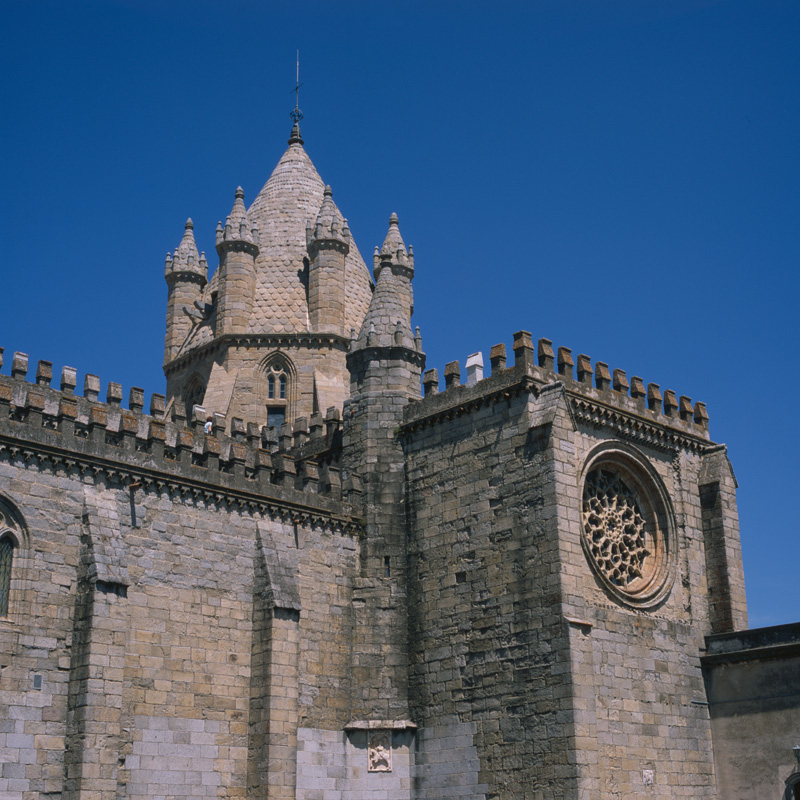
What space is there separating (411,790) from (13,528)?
36.1 feet

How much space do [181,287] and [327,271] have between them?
6.28m

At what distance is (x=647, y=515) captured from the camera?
1164 inches

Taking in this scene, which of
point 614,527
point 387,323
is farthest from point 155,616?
point 614,527

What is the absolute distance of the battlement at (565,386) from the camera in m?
27.4

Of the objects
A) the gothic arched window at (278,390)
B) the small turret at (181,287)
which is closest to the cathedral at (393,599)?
the gothic arched window at (278,390)

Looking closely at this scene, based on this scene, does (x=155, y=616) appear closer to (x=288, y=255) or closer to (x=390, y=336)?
(x=390, y=336)

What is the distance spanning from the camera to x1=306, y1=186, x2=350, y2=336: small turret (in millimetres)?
40500

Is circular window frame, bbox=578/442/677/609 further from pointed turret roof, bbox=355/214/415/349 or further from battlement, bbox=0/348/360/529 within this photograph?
battlement, bbox=0/348/360/529

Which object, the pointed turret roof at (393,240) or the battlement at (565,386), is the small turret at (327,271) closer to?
the pointed turret roof at (393,240)

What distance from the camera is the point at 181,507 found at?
1008 inches

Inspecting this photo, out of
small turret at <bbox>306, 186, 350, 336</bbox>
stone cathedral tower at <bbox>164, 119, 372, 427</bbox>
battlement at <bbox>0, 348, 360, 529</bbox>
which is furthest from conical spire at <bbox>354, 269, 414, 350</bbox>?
small turret at <bbox>306, 186, 350, 336</bbox>

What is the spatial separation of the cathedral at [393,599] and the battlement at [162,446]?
7 centimetres

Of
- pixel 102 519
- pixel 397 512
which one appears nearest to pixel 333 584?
pixel 397 512

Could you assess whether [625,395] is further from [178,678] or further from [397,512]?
[178,678]
